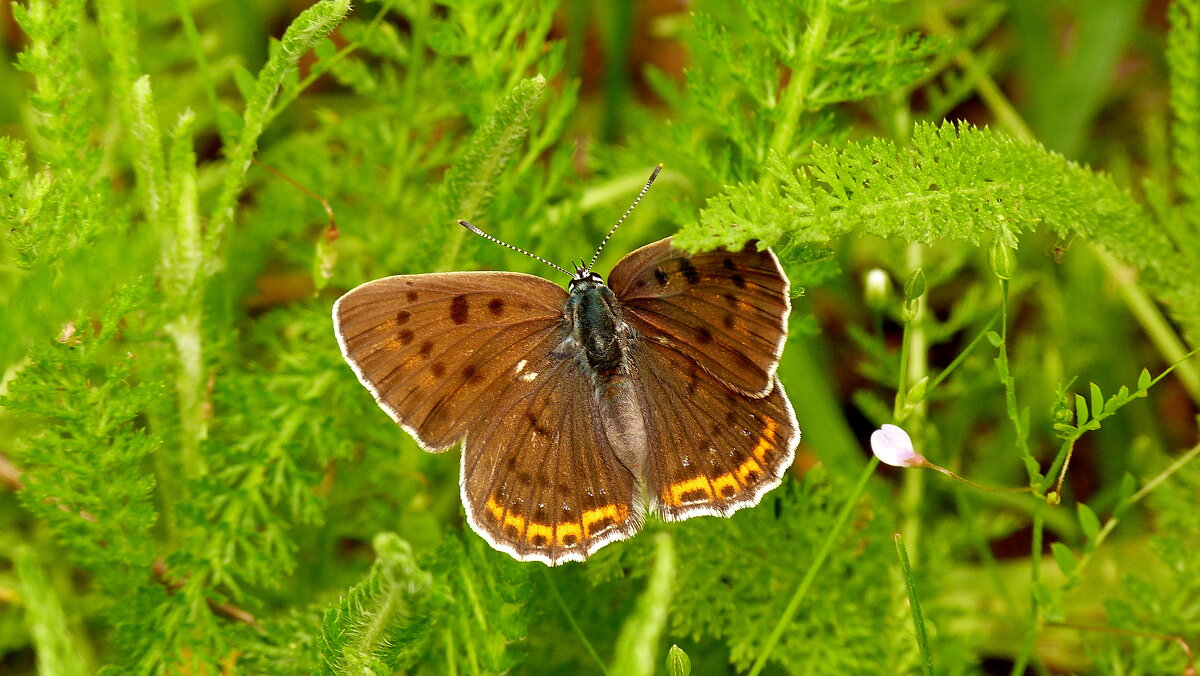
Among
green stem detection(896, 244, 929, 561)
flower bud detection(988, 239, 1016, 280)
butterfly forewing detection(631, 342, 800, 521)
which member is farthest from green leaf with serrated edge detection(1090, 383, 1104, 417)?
green stem detection(896, 244, 929, 561)

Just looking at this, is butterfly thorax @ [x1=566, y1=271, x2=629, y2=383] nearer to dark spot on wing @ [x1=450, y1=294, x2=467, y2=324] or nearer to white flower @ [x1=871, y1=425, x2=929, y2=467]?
dark spot on wing @ [x1=450, y1=294, x2=467, y2=324]

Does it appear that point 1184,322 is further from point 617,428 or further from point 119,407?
point 119,407

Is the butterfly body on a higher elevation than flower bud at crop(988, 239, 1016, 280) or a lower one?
lower

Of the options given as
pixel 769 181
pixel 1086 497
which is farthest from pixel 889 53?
pixel 1086 497

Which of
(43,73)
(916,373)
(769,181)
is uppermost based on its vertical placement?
(43,73)

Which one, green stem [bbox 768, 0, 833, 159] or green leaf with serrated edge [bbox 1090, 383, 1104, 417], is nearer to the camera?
green leaf with serrated edge [bbox 1090, 383, 1104, 417]

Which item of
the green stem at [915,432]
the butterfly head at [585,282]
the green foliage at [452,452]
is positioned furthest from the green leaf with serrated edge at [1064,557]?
the butterfly head at [585,282]

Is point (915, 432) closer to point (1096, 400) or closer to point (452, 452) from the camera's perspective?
point (1096, 400)
